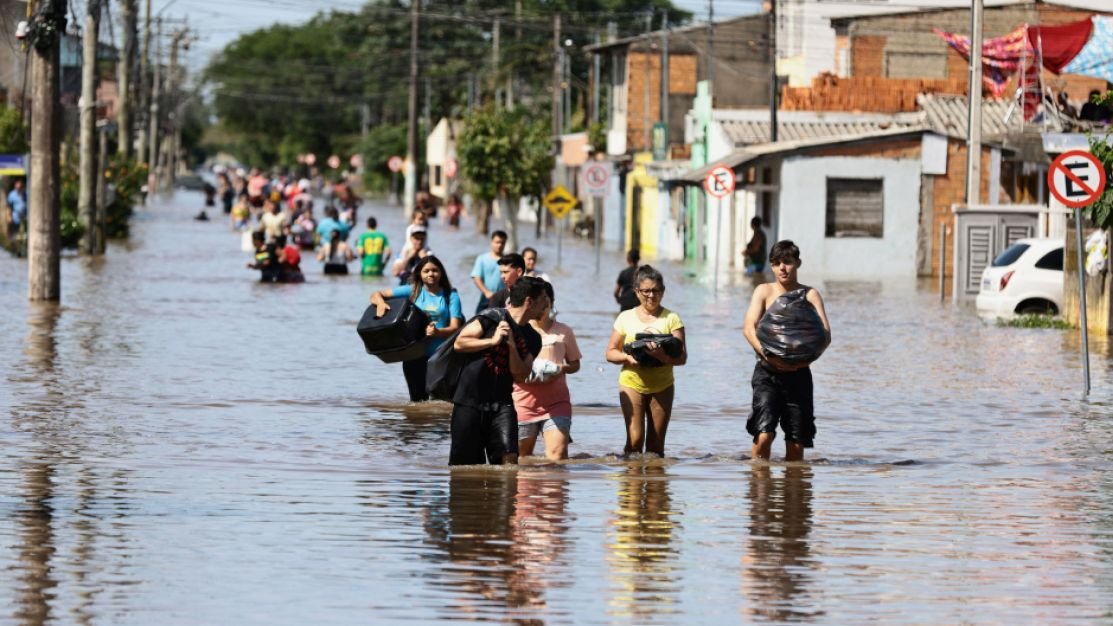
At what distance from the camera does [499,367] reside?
1259cm

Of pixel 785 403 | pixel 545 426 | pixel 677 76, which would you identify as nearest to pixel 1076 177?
pixel 785 403

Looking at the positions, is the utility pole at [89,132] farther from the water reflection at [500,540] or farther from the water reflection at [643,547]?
the water reflection at [500,540]

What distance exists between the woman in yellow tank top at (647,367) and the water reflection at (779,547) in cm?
69

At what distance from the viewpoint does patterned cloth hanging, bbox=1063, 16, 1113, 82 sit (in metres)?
38.5

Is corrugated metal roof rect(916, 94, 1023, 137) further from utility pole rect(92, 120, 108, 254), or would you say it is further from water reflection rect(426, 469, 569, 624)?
water reflection rect(426, 469, 569, 624)

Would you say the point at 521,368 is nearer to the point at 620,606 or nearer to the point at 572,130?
the point at 620,606

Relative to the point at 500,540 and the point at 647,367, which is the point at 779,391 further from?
the point at 500,540

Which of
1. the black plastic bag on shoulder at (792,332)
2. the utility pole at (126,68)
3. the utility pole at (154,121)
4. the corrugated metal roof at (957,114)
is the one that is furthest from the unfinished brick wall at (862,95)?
the utility pole at (154,121)

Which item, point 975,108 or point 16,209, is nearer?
point 975,108

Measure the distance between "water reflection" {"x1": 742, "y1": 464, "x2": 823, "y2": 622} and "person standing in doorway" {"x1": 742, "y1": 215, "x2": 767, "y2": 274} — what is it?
32094 mm

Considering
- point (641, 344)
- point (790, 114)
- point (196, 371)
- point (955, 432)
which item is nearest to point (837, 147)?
point (790, 114)

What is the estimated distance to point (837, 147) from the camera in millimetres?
47750

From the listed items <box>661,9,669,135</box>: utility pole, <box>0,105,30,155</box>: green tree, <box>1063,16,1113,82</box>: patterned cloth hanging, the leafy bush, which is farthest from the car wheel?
<box>661,9,669,135</box>: utility pole

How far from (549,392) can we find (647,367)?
74cm
